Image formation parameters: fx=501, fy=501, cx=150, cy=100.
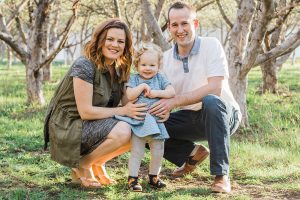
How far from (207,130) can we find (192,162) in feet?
2.56

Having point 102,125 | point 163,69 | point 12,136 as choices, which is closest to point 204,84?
point 163,69

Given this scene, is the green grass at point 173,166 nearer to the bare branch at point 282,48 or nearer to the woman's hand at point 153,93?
the woman's hand at point 153,93

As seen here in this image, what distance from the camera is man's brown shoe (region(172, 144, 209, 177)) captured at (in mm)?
4848

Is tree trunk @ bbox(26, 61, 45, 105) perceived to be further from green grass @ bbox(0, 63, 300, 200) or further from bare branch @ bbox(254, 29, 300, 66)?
bare branch @ bbox(254, 29, 300, 66)

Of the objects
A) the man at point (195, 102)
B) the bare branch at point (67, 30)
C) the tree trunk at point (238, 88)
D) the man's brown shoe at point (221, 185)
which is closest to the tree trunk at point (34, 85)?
the bare branch at point (67, 30)

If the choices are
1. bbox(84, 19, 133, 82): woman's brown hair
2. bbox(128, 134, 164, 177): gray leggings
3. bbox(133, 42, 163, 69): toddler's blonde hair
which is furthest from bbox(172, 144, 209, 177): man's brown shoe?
bbox(84, 19, 133, 82): woman's brown hair

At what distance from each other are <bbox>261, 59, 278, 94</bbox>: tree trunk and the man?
7725mm

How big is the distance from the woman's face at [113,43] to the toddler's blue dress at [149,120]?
0.26 m

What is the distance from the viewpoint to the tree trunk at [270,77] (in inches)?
478

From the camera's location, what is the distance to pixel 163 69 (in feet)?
15.4

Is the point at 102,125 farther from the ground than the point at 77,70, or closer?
closer

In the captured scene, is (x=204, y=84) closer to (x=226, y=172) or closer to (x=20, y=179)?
(x=226, y=172)

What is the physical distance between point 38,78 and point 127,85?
6.08 m

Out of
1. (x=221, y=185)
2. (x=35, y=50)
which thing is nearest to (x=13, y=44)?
(x=35, y=50)
